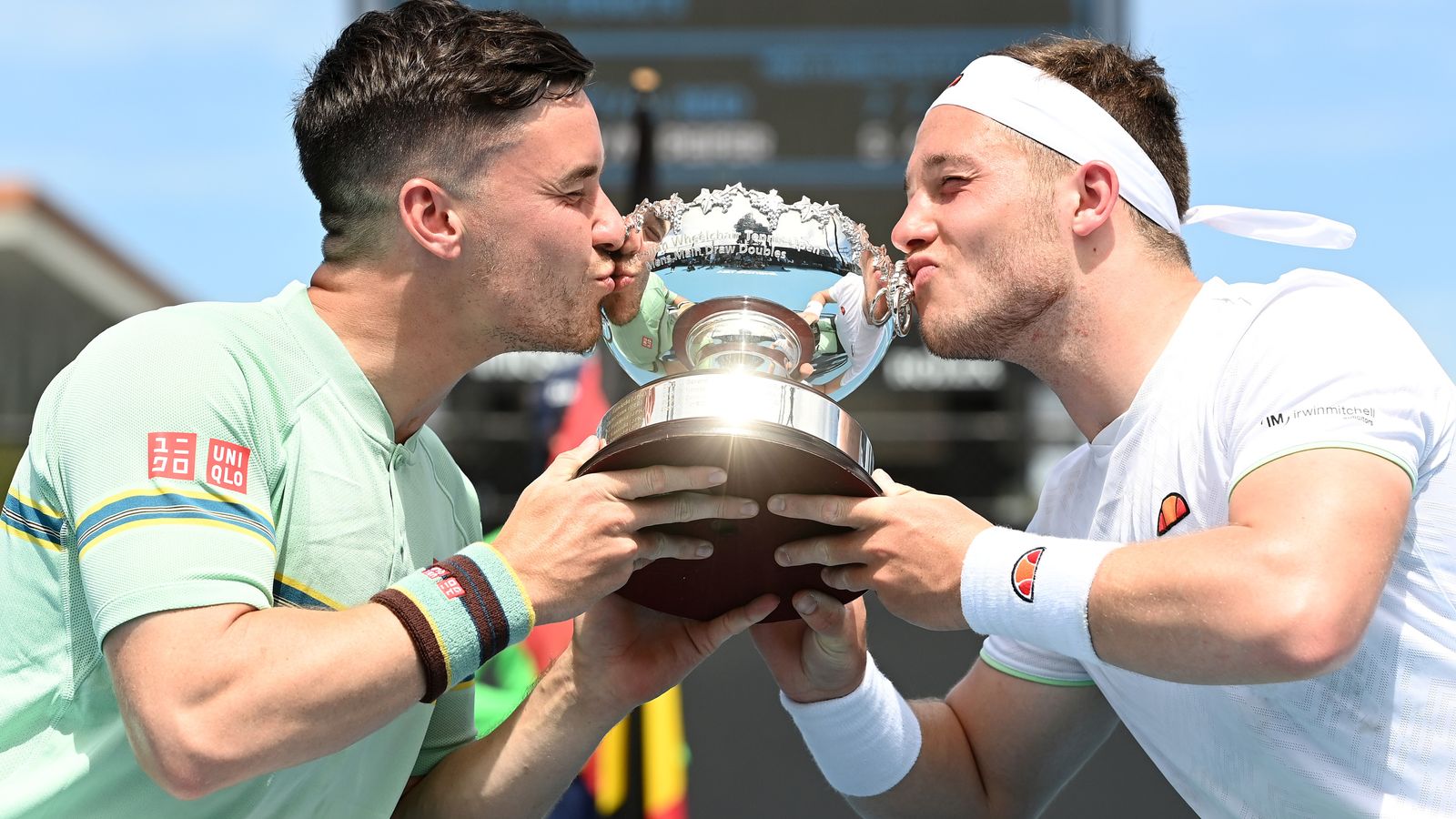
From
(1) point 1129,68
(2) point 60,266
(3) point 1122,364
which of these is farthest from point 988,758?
(2) point 60,266

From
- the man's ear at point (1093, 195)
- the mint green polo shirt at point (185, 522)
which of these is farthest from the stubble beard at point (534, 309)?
the man's ear at point (1093, 195)

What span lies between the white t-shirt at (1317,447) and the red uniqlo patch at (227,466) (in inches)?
66.4

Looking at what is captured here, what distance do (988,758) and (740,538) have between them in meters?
1.19

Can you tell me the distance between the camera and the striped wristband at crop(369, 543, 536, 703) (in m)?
2.21

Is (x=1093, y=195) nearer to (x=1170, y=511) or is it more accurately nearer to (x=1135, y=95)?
(x=1135, y=95)

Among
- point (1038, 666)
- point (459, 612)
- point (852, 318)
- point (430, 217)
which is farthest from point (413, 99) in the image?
point (1038, 666)

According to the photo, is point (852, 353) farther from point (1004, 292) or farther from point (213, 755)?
point (213, 755)

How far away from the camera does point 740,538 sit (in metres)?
2.56

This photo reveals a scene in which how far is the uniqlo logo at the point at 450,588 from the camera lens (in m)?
2.24

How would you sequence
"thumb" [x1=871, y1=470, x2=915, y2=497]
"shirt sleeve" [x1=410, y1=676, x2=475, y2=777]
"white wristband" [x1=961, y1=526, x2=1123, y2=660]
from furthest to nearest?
1. "shirt sleeve" [x1=410, y1=676, x2=475, y2=777]
2. "thumb" [x1=871, y1=470, x2=915, y2=497]
3. "white wristband" [x1=961, y1=526, x2=1123, y2=660]

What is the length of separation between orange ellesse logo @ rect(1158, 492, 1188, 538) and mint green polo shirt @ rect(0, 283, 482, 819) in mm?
1493

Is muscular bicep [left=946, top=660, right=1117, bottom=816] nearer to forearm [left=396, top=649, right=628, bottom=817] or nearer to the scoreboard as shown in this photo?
forearm [left=396, top=649, right=628, bottom=817]

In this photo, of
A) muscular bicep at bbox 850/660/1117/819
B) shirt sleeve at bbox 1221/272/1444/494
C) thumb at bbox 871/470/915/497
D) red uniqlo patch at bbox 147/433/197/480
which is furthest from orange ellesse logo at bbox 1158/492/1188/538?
red uniqlo patch at bbox 147/433/197/480

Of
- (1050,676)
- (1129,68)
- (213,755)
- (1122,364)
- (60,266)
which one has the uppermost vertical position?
(1129,68)
